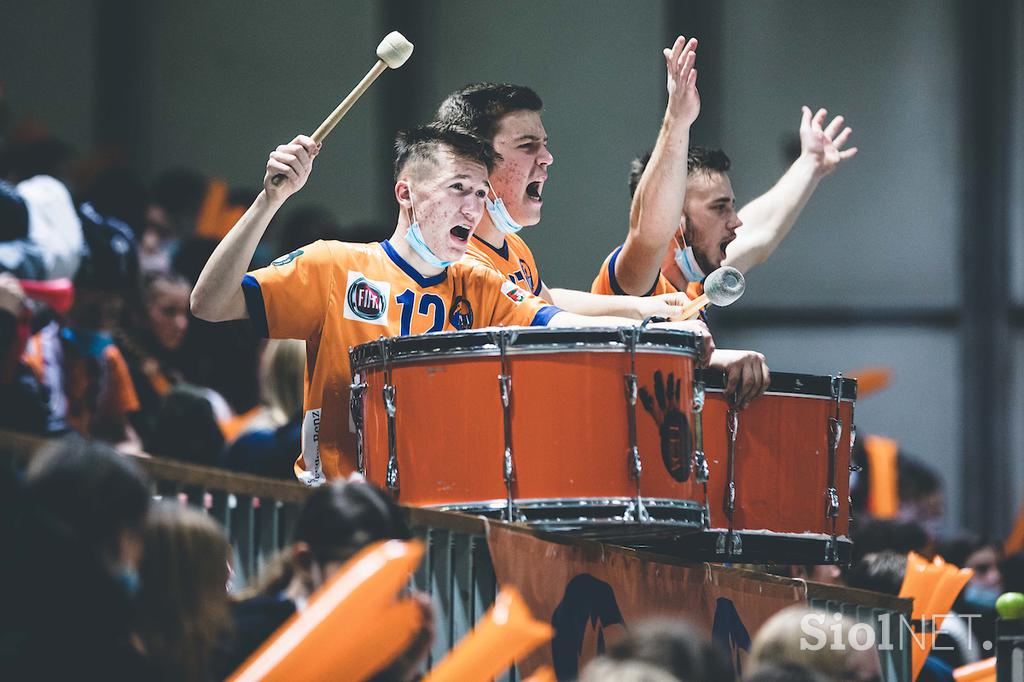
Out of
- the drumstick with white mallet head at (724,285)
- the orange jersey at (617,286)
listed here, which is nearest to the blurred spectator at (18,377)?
the orange jersey at (617,286)

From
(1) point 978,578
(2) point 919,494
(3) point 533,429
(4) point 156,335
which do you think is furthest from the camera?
(2) point 919,494

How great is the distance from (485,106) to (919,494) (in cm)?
518

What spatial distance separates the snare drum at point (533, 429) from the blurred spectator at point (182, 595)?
4.21 feet

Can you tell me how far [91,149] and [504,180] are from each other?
6.43m

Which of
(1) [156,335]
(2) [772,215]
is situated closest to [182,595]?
(2) [772,215]

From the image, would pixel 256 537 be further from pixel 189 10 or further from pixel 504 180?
pixel 189 10

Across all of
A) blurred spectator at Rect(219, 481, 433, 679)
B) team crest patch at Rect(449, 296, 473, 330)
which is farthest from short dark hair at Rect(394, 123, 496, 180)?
blurred spectator at Rect(219, 481, 433, 679)

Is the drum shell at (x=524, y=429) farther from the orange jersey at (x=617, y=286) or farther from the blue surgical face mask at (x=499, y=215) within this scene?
the orange jersey at (x=617, y=286)

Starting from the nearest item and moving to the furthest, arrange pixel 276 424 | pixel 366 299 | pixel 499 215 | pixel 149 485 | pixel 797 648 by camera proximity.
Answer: pixel 149 485
pixel 797 648
pixel 366 299
pixel 499 215
pixel 276 424

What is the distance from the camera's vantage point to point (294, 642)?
9.18 feet

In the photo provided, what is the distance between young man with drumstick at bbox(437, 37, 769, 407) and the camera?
5105mm

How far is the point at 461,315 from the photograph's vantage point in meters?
4.71

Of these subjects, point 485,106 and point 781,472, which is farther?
point 485,106

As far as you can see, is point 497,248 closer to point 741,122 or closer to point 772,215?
point 772,215
